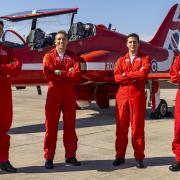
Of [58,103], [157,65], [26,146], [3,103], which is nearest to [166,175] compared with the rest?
[58,103]

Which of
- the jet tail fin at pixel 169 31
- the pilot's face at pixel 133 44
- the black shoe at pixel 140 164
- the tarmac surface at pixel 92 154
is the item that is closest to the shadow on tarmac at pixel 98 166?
the tarmac surface at pixel 92 154

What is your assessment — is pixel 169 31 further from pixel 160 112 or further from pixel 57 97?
pixel 57 97

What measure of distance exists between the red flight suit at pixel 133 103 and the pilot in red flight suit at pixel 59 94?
2.30 ft

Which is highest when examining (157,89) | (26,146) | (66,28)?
(66,28)

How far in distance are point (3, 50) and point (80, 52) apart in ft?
17.1

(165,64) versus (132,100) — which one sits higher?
(165,64)

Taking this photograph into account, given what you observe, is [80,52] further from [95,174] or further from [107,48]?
[95,174]

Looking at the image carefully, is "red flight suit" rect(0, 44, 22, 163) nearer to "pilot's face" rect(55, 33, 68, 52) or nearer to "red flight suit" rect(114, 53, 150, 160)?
"pilot's face" rect(55, 33, 68, 52)

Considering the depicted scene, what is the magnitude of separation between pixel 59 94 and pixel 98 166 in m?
1.23

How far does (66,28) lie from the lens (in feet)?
34.8

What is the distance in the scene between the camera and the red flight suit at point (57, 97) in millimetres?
5521

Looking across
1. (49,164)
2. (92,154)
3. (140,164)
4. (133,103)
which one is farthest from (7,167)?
(133,103)

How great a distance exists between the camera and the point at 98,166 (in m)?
5.64

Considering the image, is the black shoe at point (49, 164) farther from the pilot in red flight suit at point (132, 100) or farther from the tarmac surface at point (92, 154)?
the pilot in red flight suit at point (132, 100)
